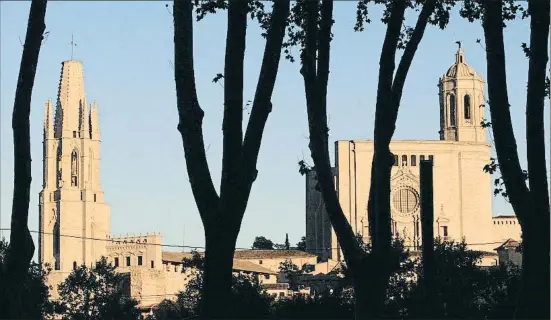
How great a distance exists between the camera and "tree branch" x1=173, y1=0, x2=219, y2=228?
15.8m

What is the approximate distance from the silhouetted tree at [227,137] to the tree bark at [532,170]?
3122 mm

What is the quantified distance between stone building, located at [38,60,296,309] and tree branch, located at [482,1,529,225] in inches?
4345

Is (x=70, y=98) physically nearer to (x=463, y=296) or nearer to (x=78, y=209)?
(x=78, y=209)

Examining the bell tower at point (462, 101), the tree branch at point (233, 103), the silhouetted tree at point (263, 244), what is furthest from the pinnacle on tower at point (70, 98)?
the tree branch at point (233, 103)

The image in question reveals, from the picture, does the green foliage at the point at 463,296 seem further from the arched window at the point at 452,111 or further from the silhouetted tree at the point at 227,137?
the arched window at the point at 452,111

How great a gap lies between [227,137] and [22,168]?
363 centimetres

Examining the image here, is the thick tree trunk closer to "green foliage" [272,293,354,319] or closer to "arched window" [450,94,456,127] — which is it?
"green foliage" [272,293,354,319]

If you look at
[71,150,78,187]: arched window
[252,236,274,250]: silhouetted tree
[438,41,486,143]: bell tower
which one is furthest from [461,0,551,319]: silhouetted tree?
[252,236,274,250]: silhouetted tree

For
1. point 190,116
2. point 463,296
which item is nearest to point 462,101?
point 463,296

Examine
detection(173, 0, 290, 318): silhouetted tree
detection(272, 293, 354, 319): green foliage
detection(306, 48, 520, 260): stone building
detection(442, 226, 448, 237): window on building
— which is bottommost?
detection(272, 293, 354, 319): green foliage

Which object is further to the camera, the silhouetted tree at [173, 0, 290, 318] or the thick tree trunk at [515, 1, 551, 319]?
the thick tree trunk at [515, 1, 551, 319]

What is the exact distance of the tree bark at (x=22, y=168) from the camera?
17547 mm

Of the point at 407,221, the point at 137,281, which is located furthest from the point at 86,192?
the point at 407,221

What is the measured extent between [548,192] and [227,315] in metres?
4.52
